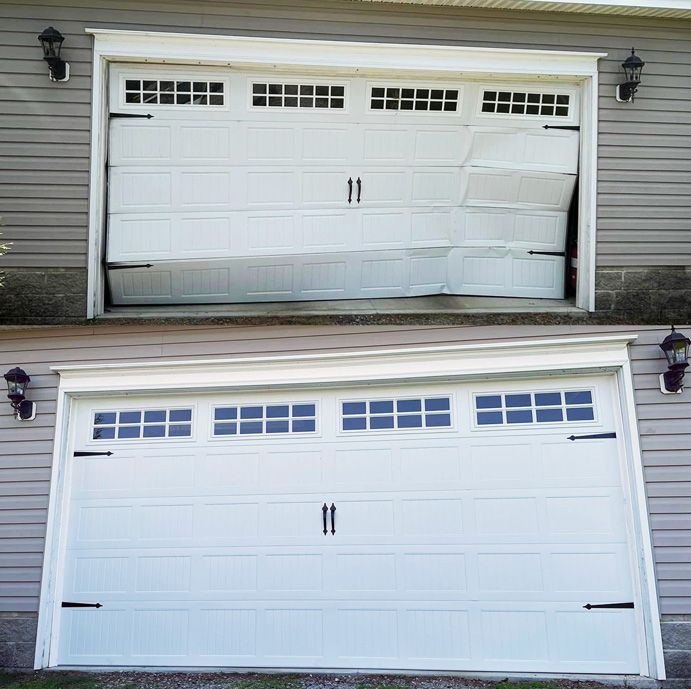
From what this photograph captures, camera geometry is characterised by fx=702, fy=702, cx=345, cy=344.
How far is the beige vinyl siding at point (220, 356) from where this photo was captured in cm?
524

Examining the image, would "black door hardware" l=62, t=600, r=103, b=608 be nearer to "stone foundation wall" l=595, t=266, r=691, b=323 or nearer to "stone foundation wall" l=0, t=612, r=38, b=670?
"stone foundation wall" l=0, t=612, r=38, b=670

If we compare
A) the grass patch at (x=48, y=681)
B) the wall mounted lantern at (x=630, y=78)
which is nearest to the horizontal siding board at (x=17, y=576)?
the grass patch at (x=48, y=681)

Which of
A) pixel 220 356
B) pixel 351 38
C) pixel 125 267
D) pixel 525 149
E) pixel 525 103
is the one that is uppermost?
pixel 351 38

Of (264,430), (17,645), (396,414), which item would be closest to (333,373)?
(396,414)

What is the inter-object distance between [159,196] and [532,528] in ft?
13.8

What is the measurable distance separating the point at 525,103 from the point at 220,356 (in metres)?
3.58

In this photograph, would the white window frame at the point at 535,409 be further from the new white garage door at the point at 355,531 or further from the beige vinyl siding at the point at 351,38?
the beige vinyl siding at the point at 351,38

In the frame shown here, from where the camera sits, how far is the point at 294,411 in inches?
225

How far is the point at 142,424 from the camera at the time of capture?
18.9ft

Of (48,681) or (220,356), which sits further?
(220,356)

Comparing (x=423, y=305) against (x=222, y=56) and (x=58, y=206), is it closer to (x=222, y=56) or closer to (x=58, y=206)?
(x=222, y=56)

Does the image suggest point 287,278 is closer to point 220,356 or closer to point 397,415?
point 220,356

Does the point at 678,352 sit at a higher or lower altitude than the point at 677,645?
higher

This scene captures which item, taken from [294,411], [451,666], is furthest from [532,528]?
[294,411]
